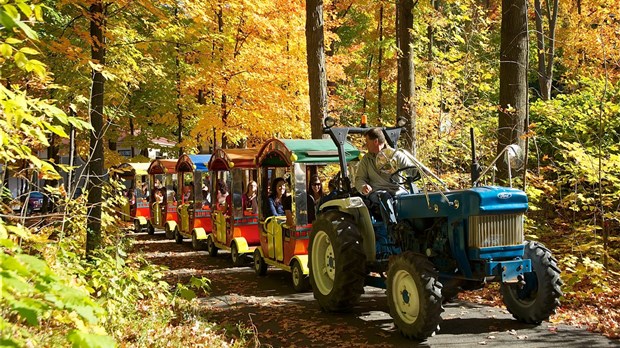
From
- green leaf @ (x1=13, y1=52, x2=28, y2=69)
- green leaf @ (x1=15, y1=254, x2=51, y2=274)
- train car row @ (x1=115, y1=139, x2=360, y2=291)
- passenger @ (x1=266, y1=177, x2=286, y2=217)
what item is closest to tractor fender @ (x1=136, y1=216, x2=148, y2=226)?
train car row @ (x1=115, y1=139, x2=360, y2=291)

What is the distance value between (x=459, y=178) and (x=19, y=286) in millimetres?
13562

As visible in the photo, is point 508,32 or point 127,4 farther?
point 508,32

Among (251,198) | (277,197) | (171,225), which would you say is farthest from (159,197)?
(277,197)

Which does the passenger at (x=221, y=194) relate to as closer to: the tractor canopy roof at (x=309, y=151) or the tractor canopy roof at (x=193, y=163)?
the tractor canopy roof at (x=193, y=163)

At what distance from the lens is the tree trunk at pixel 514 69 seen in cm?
1063

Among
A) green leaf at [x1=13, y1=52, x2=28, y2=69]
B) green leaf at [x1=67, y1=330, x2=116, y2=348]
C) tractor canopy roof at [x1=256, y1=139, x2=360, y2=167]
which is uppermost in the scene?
green leaf at [x1=13, y1=52, x2=28, y2=69]

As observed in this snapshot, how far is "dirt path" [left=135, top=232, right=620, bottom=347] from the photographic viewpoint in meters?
6.24

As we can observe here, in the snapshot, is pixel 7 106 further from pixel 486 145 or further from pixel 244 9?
pixel 244 9

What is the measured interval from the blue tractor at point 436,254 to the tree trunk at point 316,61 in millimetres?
5577

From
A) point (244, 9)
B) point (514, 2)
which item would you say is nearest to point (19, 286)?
point (514, 2)

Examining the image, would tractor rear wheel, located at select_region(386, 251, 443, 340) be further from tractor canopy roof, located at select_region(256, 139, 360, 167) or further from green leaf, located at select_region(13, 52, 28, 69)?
green leaf, located at select_region(13, 52, 28, 69)

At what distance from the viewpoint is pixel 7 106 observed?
3.07m

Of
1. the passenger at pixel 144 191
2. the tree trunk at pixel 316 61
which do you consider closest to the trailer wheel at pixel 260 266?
the tree trunk at pixel 316 61

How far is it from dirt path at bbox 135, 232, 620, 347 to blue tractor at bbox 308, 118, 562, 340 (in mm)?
241
